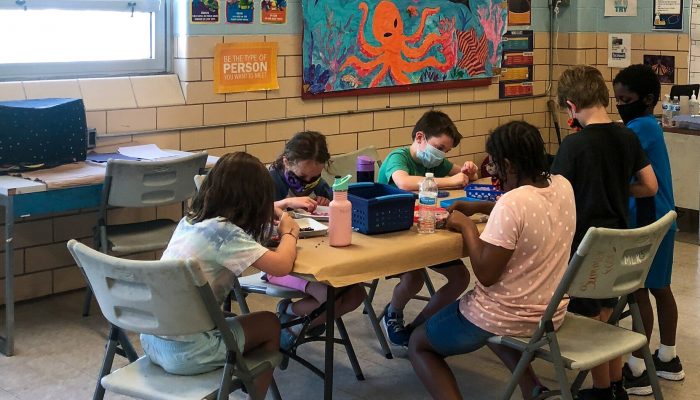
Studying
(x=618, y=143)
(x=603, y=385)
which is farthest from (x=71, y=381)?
(x=618, y=143)

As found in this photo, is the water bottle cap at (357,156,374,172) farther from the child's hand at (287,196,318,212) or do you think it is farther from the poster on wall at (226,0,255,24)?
the poster on wall at (226,0,255,24)

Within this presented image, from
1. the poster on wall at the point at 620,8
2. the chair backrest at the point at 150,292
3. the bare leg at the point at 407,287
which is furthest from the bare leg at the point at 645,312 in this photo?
the poster on wall at the point at 620,8

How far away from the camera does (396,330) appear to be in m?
4.26

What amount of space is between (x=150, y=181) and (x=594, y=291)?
7.37 feet

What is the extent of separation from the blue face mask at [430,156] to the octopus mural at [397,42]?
1.76m

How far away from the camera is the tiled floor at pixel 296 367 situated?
12.3 ft

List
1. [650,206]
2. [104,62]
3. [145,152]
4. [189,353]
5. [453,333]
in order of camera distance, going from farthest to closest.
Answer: [104,62] < [145,152] < [650,206] < [453,333] < [189,353]

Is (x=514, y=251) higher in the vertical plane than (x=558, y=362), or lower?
higher

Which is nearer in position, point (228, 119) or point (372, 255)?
point (372, 255)

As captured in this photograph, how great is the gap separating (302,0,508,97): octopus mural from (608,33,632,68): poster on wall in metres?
0.98

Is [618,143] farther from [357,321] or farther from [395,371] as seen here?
[357,321]

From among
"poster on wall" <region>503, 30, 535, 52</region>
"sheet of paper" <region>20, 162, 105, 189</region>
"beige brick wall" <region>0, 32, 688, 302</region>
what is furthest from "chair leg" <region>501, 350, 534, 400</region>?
"poster on wall" <region>503, 30, 535, 52</region>

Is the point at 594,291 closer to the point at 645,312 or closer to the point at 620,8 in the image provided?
the point at 645,312

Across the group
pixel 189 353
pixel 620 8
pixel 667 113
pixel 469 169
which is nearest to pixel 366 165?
pixel 469 169
